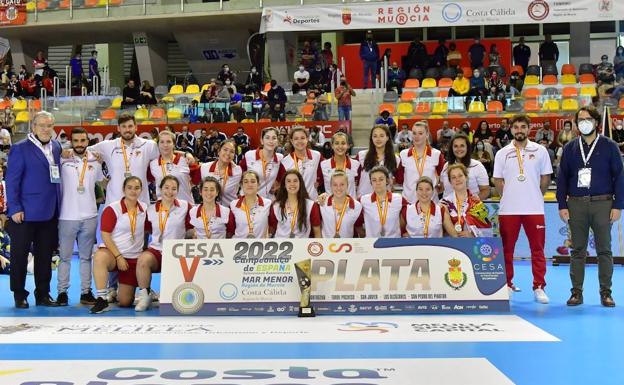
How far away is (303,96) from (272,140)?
384 inches

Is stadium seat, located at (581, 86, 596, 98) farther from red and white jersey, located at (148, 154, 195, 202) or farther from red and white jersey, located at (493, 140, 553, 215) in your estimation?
red and white jersey, located at (148, 154, 195, 202)

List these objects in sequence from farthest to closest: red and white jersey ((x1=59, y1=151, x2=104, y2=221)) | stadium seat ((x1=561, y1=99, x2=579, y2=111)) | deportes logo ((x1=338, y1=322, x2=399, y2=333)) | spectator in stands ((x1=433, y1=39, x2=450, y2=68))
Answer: spectator in stands ((x1=433, y1=39, x2=450, y2=68)), stadium seat ((x1=561, y1=99, x2=579, y2=111)), red and white jersey ((x1=59, y1=151, x2=104, y2=221)), deportes logo ((x1=338, y1=322, x2=399, y2=333))

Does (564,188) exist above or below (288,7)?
below

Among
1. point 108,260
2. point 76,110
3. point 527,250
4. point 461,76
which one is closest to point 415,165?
point 108,260

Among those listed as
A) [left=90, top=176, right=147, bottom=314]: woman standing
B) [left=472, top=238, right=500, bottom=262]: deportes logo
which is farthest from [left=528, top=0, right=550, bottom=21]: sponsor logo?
[left=90, top=176, right=147, bottom=314]: woman standing

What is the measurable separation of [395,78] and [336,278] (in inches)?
557

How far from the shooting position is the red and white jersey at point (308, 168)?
754 centimetres

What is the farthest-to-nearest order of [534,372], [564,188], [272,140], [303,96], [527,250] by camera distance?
[303,96]
[527,250]
[272,140]
[564,188]
[534,372]

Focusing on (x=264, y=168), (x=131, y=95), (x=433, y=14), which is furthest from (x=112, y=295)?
(x=433, y=14)

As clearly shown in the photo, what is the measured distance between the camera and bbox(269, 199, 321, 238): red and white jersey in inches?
269

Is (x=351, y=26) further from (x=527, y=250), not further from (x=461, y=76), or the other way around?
(x=527, y=250)

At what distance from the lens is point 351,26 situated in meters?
20.2

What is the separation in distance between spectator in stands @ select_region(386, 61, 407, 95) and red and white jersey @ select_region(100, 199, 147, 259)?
1274cm

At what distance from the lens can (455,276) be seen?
643 cm
